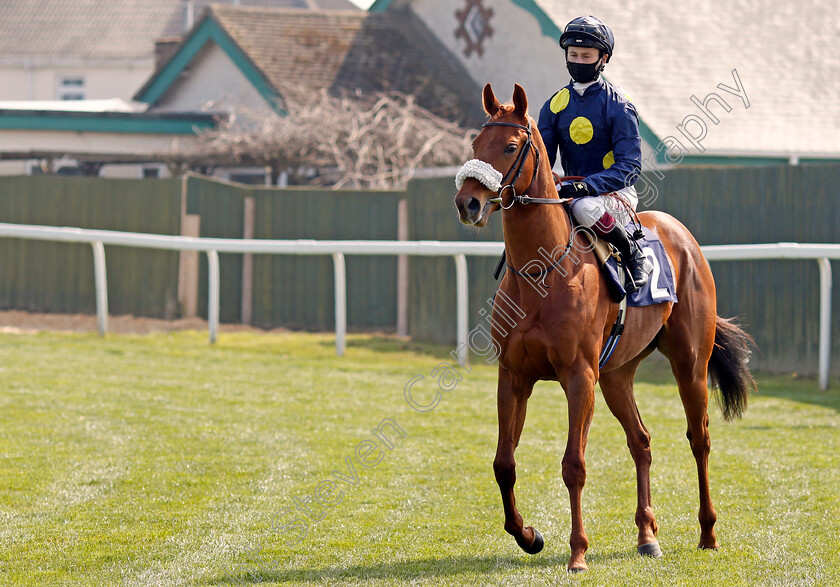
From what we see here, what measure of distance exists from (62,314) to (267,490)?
376 inches

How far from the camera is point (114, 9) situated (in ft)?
120

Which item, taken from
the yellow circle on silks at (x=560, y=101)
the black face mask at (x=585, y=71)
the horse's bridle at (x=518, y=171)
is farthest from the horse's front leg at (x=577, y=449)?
the black face mask at (x=585, y=71)

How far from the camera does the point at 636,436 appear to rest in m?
5.64

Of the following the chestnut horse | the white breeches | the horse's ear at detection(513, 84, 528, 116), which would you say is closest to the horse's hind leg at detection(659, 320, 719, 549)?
the chestnut horse

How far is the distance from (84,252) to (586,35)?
1094 centimetres

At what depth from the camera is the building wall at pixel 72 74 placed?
3447 centimetres

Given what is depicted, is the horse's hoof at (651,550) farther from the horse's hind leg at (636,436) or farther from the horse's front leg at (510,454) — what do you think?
the horse's front leg at (510,454)

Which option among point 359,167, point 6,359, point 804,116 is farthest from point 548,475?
point 804,116

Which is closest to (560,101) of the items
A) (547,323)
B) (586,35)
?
Result: (586,35)

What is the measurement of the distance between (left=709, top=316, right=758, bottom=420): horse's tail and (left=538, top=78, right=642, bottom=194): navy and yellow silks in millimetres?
1306

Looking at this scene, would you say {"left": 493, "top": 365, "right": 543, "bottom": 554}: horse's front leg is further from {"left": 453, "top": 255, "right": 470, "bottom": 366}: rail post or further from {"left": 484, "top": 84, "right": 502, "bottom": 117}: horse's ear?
{"left": 453, "top": 255, "right": 470, "bottom": 366}: rail post

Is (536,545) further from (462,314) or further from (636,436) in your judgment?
(462,314)

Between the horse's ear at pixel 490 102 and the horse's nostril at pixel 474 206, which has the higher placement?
the horse's ear at pixel 490 102

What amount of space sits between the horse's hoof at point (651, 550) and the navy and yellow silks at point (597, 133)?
5.41 ft
